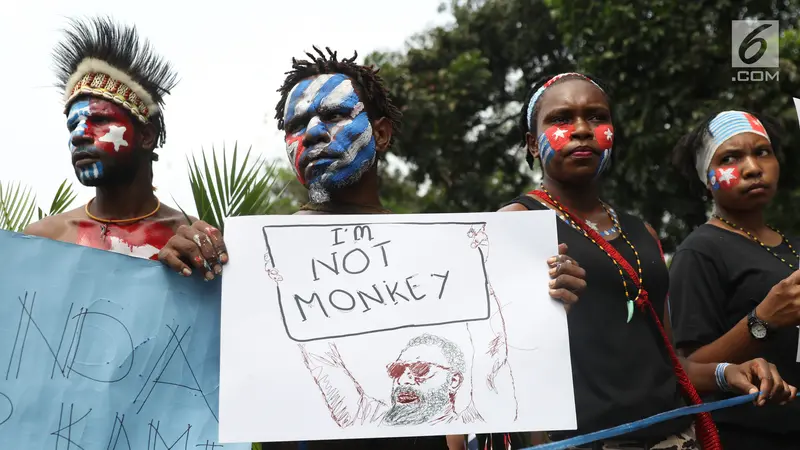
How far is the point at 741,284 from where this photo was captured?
3258 millimetres

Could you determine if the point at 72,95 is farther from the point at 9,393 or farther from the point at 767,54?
the point at 767,54

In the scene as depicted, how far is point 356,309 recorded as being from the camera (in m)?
2.40

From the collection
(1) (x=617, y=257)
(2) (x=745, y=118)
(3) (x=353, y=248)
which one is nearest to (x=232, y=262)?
(3) (x=353, y=248)

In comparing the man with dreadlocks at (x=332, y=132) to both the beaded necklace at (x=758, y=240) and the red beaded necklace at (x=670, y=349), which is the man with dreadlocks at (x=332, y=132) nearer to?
the red beaded necklace at (x=670, y=349)

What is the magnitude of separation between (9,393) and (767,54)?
8698mm

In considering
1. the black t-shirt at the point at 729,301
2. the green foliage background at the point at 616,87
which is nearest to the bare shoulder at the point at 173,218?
the black t-shirt at the point at 729,301

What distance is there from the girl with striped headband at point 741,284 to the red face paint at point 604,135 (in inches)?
25.7

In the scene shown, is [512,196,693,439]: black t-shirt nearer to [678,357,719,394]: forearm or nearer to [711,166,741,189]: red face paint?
[678,357,719,394]: forearm

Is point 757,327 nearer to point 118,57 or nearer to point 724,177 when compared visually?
point 724,177

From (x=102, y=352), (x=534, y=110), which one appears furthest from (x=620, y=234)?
(x=102, y=352)

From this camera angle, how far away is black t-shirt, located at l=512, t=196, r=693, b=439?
8.61 ft

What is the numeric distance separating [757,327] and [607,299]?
2.23ft

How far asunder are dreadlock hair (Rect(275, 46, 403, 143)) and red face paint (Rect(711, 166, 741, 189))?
1459 millimetres
